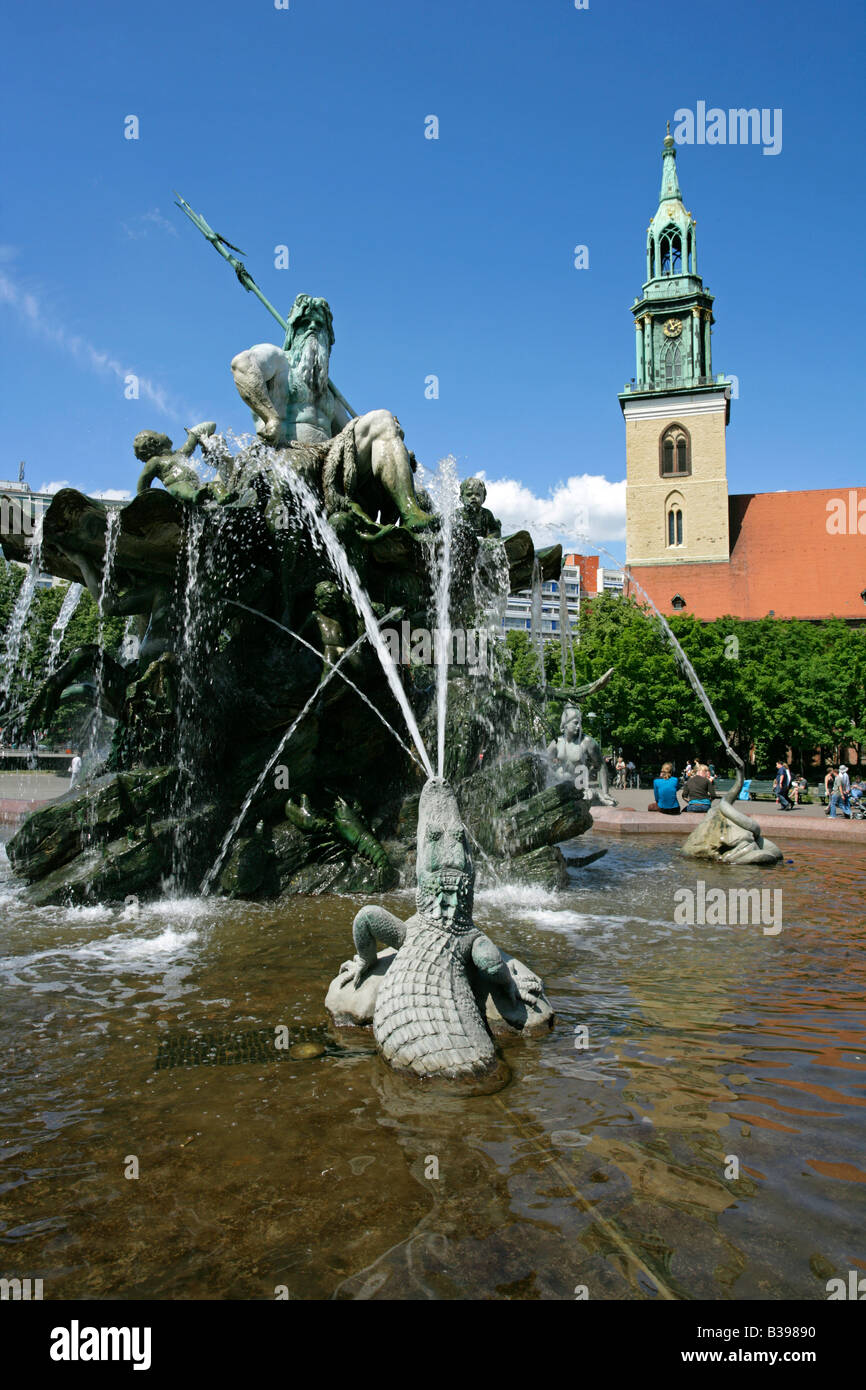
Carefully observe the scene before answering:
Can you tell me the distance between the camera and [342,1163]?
134 inches

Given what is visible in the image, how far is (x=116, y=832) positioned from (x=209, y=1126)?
18.1 feet

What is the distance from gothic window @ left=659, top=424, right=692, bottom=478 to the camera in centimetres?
6444

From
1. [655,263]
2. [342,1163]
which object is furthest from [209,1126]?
[655,263]

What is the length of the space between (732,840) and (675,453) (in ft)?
193

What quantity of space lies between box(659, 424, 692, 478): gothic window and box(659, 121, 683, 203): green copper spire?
1925 cm

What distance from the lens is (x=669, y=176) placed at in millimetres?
67500

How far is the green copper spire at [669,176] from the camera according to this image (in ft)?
220

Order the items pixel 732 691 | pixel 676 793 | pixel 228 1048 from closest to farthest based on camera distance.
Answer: pixel 228 1048 → pixel 676 793 → pixel 732 691

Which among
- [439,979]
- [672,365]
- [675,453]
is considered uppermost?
[672,365]

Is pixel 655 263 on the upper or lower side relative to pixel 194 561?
upper

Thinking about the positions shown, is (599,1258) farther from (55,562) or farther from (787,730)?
(787,730)
